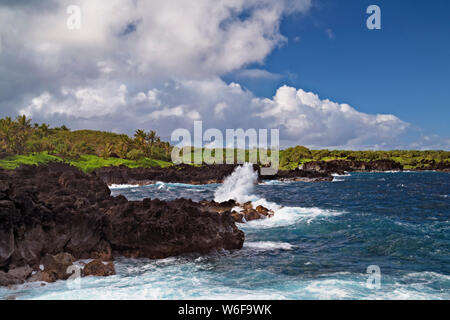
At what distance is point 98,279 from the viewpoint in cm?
1495

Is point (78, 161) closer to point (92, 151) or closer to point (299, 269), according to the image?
point (92, 151)

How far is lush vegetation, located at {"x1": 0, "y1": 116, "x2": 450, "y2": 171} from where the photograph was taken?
10312 cm

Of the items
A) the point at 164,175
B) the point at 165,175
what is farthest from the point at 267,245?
the point at 164,175

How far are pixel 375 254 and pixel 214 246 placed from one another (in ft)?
30.9

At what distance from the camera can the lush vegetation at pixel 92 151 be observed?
103 metres

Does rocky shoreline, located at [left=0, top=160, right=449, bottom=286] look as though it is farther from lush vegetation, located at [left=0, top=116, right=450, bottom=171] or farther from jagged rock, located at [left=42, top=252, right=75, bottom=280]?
lush vegetation, located at [left=0, top=116, right=450, bottom=171]

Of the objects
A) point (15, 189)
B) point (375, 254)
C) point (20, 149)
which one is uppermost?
point (20, 149)

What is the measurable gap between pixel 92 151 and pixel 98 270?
13095 cm

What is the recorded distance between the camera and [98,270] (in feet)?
50.7

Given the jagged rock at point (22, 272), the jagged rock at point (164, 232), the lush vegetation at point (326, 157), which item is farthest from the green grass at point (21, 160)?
the lush vegetation at point (326, 157)

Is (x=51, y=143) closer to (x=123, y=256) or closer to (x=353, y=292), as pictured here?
(x=123, y=256)

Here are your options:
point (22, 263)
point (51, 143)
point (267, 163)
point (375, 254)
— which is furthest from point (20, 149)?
point (375, 254)

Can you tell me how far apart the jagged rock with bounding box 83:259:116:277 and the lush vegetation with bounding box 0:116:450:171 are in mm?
70556

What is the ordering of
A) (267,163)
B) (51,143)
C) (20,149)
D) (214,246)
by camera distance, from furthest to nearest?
(267,163) → (51,143) → (20,149) → (214,246)
